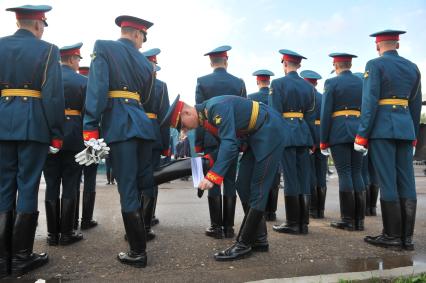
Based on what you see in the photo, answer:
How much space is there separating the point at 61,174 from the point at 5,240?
50.3 inches

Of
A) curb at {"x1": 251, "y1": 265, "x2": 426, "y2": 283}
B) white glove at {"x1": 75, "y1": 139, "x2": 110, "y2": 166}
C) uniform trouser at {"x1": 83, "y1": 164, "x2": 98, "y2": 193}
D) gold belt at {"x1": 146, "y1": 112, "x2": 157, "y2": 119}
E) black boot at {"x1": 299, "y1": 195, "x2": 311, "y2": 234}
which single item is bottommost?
curb at {"x1": 251, "y1": 265, "x2": 426, "y2": 283}

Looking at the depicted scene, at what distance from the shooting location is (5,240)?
3.35 meters

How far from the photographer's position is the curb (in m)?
2.98

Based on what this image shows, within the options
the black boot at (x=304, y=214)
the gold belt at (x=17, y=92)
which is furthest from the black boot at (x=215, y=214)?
the gold belt at (x=17, y=92)

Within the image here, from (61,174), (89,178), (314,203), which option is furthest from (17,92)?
(314,203)

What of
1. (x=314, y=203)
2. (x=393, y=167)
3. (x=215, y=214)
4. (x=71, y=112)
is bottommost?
(x=314, y=203)

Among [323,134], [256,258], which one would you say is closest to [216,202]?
[256,258]

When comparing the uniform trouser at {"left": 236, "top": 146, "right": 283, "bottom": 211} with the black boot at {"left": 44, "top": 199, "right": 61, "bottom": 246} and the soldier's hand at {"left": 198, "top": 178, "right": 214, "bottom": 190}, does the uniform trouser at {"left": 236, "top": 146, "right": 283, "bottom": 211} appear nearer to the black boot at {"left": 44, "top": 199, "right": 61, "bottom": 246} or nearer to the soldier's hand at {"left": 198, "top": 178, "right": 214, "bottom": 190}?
the soldier's hand at {"left": 198, "top": 178, "right": 214, "bottom": 190}

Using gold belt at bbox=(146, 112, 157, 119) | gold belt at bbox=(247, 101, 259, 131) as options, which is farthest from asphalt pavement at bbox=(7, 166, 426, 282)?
gold belt at bbox=(146, 112, 157, 119)

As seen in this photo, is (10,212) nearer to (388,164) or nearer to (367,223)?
(388,164)

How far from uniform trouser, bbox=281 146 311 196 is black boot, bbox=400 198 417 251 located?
124cm

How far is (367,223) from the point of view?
5836 mm

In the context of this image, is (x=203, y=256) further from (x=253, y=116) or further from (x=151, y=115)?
(x=151, y=115)

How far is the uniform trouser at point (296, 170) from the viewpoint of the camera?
5023 millimetres
